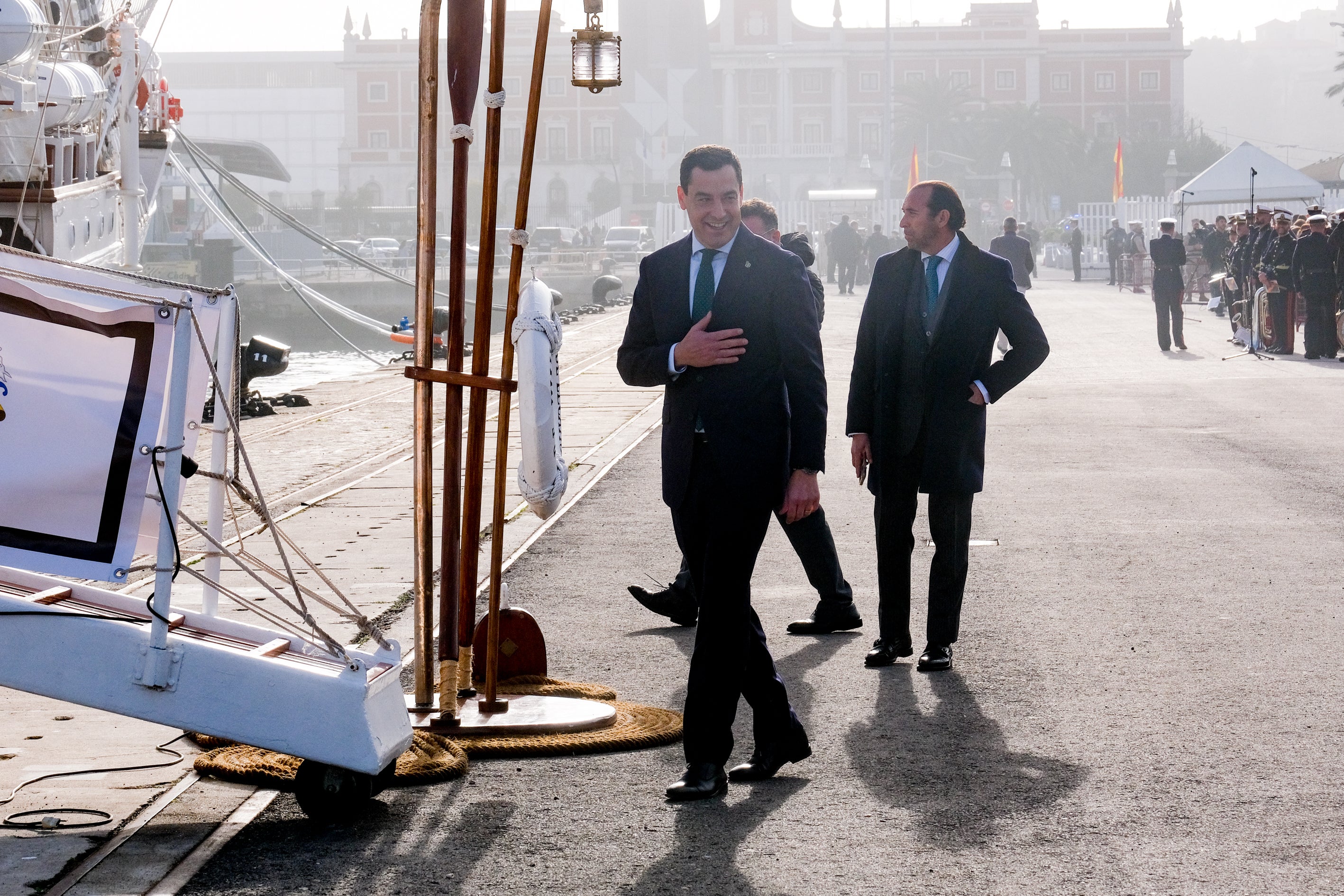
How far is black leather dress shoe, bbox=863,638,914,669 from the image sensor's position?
7.10 meters

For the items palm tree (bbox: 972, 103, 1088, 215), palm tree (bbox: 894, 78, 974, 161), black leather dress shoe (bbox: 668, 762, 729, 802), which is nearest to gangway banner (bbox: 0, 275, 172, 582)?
black leather dress shoe (bbox: 668, 762, 729, 802)

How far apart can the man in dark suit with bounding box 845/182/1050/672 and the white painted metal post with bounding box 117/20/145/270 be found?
26525mm

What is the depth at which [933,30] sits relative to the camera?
118312 millimetres

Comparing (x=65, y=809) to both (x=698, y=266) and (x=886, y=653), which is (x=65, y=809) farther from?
(x=886, y=653)

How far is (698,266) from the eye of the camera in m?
5.53

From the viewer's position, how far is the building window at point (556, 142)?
12212 centimetres

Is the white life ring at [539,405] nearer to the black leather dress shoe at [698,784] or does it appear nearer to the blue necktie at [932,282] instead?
the black leather dress shoe at [698,784]

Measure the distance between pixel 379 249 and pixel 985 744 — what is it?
72.4m

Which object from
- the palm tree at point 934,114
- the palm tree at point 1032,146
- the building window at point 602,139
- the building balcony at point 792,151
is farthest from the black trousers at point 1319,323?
the building window at point 602,139

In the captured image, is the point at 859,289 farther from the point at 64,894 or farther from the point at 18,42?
the point at 64,894

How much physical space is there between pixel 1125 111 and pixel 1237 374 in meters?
102

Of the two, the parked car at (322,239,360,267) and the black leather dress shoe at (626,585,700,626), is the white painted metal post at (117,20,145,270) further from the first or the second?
the parked car at (322,239,360,267)

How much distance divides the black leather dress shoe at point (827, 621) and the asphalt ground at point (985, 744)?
0.26 feet

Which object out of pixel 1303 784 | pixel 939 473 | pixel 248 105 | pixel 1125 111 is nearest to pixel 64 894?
pixel 1303 784
